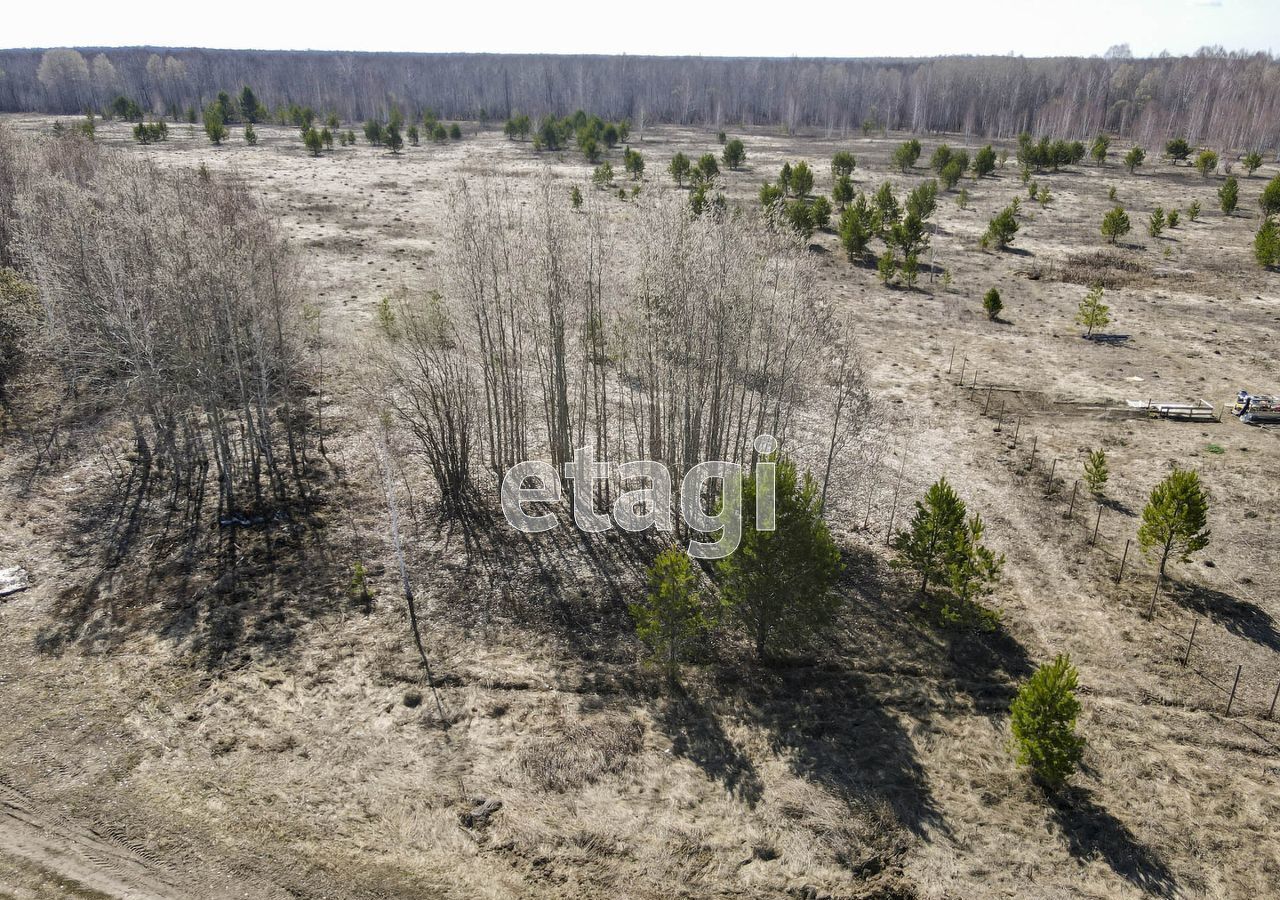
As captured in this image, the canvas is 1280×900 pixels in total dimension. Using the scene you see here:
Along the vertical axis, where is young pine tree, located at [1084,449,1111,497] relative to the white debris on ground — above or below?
above

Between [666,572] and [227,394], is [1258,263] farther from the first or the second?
[227,394]

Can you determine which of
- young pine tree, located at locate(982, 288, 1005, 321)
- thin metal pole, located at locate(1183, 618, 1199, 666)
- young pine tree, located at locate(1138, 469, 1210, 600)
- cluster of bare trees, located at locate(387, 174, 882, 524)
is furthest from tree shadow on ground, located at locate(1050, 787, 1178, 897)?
young pine tree, located at locate(982, 288, 1005, 321)

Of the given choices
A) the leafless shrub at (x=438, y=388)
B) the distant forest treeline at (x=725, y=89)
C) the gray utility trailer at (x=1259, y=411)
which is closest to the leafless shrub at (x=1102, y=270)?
the gray utility trailer at (x=1259, y=411)

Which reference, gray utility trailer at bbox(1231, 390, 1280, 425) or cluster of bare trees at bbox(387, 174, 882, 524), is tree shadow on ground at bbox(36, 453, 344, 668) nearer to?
cluster of bare trees at bbox(387, 174, 882, 524)

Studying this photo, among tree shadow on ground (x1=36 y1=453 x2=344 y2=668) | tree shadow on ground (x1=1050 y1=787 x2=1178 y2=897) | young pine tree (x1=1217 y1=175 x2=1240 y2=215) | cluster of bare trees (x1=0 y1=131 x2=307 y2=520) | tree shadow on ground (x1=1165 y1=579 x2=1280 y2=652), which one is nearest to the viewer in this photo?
tree shadow on ground (x1=1050 y1=787 x2=1178 y2=897)

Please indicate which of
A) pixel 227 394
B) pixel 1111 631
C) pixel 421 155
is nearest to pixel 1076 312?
pixel 1111 631

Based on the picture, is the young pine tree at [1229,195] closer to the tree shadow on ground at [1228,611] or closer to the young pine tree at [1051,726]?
the tree shadow on ground at [1228,611]

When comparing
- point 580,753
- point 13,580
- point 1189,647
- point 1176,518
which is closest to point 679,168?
point 1176,518
